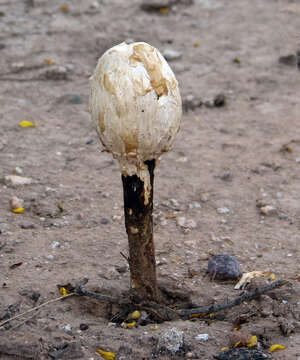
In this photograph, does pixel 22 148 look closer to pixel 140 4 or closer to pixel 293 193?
pixel 293 193

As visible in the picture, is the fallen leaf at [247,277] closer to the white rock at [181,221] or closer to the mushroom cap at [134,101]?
the white rock at [181,221]

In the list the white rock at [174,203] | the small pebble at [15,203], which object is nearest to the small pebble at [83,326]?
the small pebble at [15,203]

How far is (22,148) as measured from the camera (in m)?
4.52

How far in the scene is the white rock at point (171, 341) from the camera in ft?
7.95

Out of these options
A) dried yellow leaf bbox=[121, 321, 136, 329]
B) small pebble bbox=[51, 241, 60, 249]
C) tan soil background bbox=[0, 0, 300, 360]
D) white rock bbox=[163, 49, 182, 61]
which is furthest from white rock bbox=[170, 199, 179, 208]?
white rock bbox=[163, 49, 182, 61]

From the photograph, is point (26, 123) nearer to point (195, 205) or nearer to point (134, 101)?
point (195, 205)

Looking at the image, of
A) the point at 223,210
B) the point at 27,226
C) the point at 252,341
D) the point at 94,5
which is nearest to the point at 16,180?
the point at 27,226

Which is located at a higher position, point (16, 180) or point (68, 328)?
point (16, 180)

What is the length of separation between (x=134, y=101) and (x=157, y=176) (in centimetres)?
215

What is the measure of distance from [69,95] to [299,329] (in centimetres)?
357

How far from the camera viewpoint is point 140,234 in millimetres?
2586

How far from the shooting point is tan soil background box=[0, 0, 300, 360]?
2.65 metres

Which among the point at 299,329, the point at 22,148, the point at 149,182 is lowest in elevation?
the point at 299,329

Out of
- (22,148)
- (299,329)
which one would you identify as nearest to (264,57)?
(22,148)
